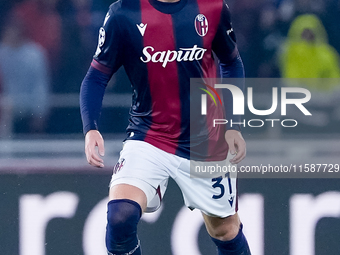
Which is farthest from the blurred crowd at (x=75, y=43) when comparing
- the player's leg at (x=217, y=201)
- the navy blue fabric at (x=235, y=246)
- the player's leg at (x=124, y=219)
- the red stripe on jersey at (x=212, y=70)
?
the player's leg at (x=124, y=219)

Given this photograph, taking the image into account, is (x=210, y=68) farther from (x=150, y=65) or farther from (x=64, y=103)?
(x=64, y=103)

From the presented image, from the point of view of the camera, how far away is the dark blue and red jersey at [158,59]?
8.73 ft

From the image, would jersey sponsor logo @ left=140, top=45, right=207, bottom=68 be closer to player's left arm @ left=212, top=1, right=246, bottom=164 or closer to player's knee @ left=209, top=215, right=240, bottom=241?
player's left arm @ left=212, top=1, right=246, bottom=164

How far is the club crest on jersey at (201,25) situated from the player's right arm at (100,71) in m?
0.36

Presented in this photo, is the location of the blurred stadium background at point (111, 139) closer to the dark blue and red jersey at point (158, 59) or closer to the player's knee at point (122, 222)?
the dark blue and red jersey at point (158, 59)

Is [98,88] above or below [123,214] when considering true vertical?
above

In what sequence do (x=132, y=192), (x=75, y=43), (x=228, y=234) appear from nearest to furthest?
(x=132, y=192) → (x=228, y=234) → (x=75, y=43)

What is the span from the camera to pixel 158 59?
8.75 feet

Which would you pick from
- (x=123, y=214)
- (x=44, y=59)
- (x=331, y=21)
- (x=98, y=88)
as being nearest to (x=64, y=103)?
(x=44, y=59)

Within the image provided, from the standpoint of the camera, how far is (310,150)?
11.5ft

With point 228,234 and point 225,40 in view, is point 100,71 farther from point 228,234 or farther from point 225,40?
point 228,234

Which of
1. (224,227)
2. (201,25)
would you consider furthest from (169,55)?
(224,227)

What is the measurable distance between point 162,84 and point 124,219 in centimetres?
66

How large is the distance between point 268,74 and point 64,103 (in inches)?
48.8
